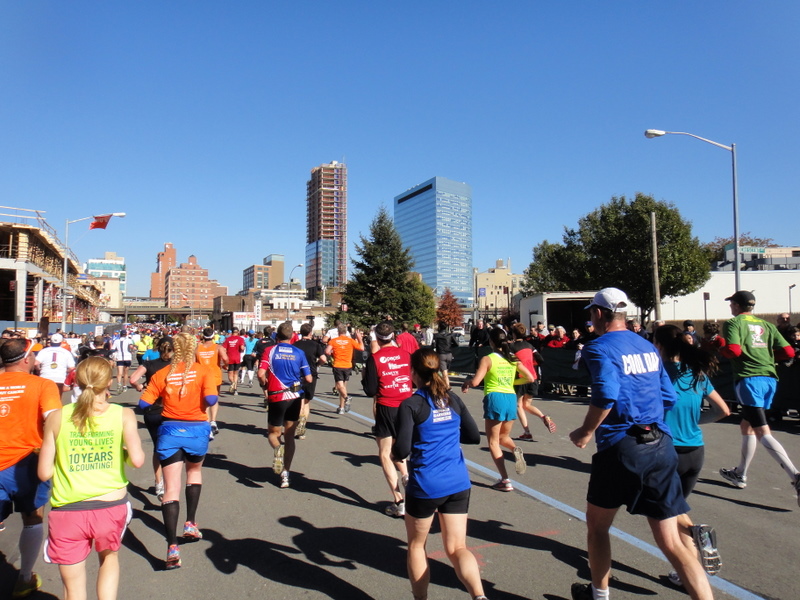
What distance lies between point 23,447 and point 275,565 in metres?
2.04

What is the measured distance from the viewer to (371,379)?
6516 millimetres

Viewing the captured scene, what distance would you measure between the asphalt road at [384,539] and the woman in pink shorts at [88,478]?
940 mm

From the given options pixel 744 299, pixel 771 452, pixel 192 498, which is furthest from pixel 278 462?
pixel 744 299

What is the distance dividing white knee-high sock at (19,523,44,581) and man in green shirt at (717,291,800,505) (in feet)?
21.7

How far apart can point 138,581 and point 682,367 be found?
4.52 meters

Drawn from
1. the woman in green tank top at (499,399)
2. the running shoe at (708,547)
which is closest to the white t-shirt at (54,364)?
the woman in green tank top at (499,399)

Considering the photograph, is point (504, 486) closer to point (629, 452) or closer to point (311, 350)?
point (629, 452)

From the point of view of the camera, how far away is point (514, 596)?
3781mm

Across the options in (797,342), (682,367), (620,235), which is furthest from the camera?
(620,235)

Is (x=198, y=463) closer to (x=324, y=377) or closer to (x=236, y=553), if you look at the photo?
(x=236, y=553)

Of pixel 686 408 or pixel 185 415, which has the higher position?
pixel 686 408

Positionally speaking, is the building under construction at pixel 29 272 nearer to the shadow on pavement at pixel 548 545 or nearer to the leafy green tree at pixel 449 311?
the shadow on pavement at pixel 548 545

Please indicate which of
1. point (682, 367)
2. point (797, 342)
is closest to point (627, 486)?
point (682, 367)

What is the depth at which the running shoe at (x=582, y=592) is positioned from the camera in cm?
350
